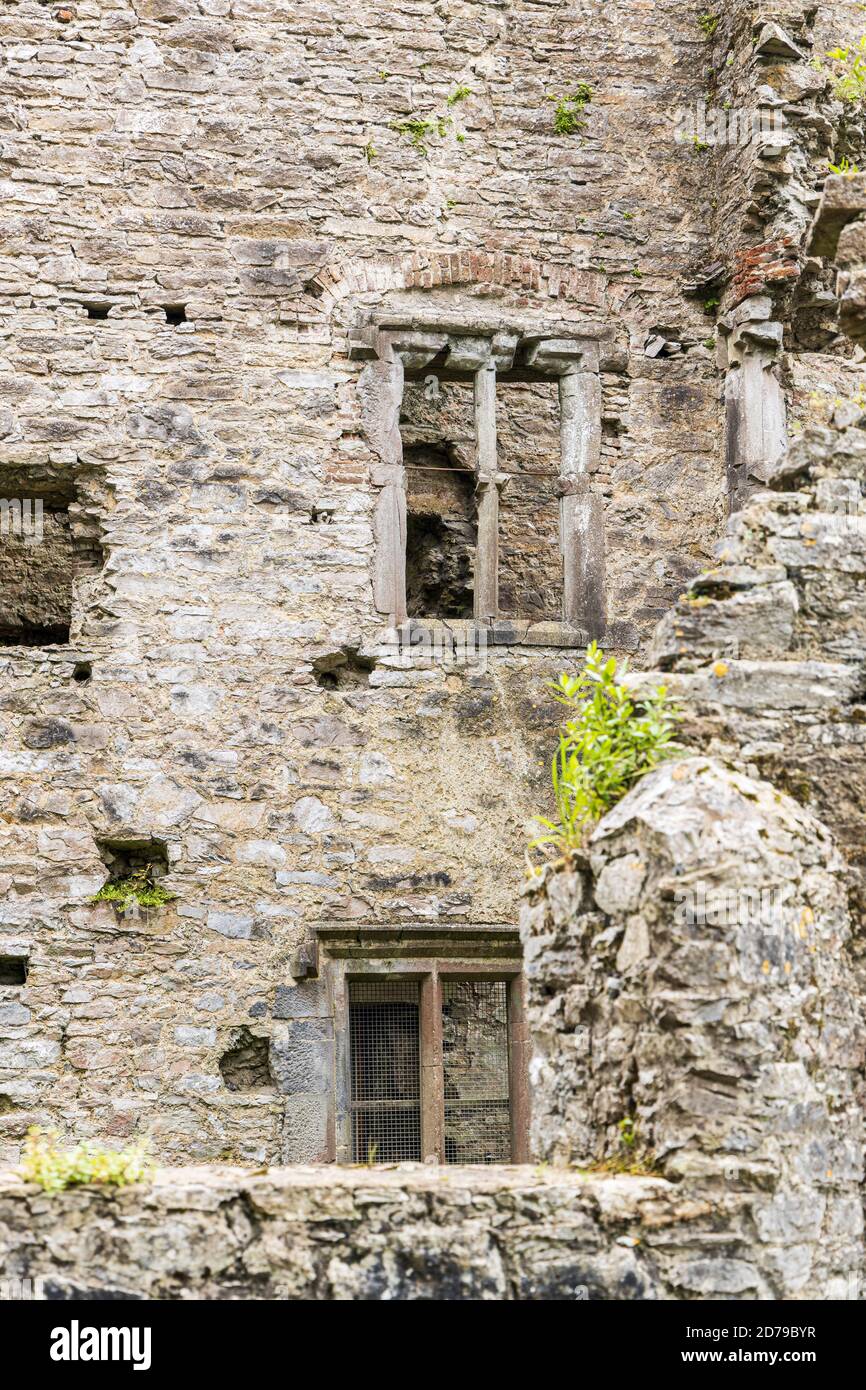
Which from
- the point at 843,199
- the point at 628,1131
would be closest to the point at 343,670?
the point at 843,199

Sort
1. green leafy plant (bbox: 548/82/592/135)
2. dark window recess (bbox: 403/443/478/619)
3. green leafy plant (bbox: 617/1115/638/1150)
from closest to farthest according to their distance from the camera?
green leafy plant (bbox: 617/1115/638/1150), green leafy plant (bbox: 548/82/592/135), dark window recess (bbox: 403/443/478/619)

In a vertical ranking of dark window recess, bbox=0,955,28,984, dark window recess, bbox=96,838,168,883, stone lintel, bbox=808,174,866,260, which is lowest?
dark window recess, bbox=0,955,28,984

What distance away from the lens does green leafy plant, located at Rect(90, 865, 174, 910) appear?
25.0 ft

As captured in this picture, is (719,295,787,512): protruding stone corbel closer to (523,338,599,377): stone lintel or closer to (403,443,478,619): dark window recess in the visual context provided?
(523,338,599,377): stone lintel

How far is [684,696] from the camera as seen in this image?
469 centimetres

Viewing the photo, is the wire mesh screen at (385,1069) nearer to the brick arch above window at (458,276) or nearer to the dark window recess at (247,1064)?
the dark window recess at (247,1064)

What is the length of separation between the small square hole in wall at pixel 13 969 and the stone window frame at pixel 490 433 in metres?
2.25

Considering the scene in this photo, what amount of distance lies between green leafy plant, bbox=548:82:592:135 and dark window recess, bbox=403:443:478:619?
1.87 metres

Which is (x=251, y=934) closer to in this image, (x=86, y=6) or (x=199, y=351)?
(x=199, y=351)

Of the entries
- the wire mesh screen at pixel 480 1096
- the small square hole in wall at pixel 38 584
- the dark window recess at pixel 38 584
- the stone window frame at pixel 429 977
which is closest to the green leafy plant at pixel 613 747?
the stone window frame at pixel 429 977

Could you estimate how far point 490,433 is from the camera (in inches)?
329

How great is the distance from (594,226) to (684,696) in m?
4.65

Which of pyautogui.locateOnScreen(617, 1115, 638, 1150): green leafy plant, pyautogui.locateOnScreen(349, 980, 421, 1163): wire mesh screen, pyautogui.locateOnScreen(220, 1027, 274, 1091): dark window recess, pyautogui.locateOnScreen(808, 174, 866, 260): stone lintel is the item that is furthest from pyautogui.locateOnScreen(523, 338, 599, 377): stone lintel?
pyautogui.locateOnScreen(617, 1115, 638, 1150): green leafy plant

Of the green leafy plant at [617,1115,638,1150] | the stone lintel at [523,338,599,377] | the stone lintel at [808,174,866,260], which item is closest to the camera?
the green leafy plant at [617,1115,638,1150]
